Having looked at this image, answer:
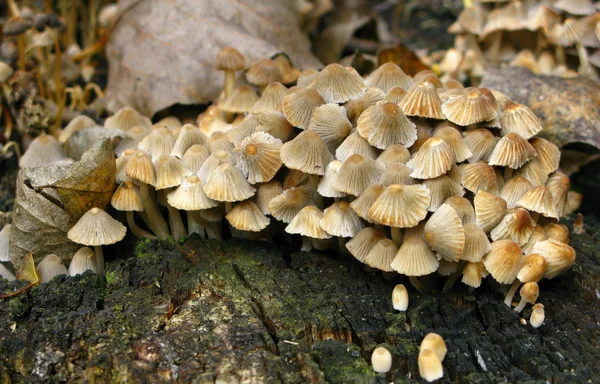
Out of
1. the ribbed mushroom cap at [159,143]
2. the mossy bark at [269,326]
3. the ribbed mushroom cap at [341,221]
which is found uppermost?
the ribbed mushroom cap at [159,143]

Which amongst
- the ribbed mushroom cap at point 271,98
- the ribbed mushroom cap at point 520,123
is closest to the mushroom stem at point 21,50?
the ribbed mushroom cap at point 271,98

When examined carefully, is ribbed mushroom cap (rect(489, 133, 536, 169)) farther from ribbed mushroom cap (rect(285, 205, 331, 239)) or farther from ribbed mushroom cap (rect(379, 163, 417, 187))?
ribbed mushroom cap (rect(285, 205, 331, 239))

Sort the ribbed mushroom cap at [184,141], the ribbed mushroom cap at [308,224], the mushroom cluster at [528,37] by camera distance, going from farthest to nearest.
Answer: the mushroom cluster at [528,37]
the ribbed mushroom cap at [184,141]
the ribbed mushroom cap at [308,224]

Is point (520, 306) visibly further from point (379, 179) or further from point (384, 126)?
point (384, 126)

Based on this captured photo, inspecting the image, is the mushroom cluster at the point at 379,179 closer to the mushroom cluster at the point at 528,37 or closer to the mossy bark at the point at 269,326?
the mossy bark at the point at 269,326

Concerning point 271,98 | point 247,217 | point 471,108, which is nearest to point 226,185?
point 247,217

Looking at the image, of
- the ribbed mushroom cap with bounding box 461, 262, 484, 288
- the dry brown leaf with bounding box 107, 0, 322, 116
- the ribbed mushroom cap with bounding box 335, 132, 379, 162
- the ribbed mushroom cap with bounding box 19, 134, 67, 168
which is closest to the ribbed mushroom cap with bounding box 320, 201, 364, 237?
the ribbed mushroom cap with bounding box 335, 132, 379, 162
